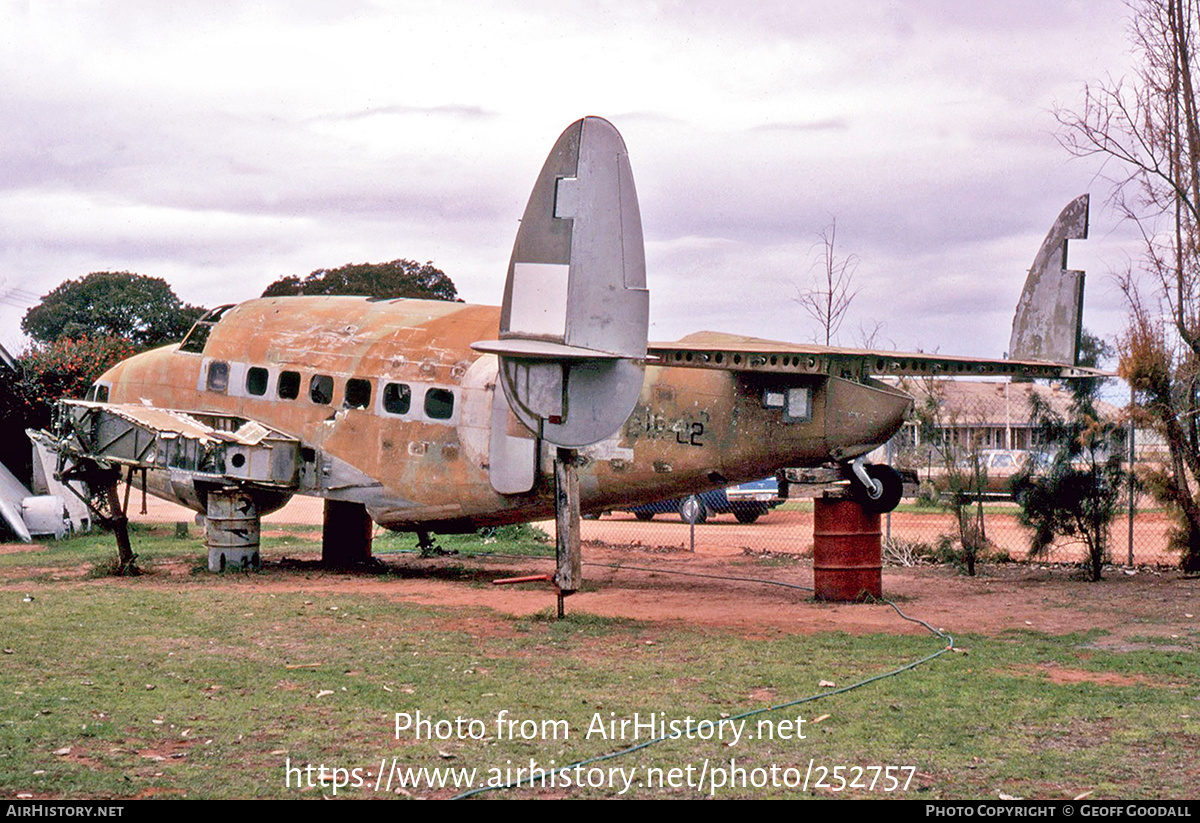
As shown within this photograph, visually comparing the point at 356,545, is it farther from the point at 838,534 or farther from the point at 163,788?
the point at 163,788

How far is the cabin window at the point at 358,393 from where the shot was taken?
742 inches

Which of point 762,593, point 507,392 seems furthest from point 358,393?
point 762,593

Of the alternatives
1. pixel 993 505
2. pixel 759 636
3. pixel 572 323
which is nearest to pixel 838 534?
pixel 759 636

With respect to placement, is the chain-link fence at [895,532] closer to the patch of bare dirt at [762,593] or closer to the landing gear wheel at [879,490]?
the landing gear wheel at [879,490]

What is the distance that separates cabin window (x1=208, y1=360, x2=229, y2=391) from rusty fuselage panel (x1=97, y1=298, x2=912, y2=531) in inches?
1.3

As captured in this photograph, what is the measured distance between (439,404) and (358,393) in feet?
5.45

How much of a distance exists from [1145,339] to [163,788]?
17651 millimetres

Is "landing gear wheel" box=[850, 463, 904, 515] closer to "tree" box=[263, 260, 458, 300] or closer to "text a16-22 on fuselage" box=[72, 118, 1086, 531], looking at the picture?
"text a16-22 on fuselage" box=[72, 118, 1086, 531]

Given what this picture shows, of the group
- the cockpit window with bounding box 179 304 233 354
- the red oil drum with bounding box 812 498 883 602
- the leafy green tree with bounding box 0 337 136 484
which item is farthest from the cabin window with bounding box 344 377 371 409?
the leafy green tree with bounding box 0 337 136 484

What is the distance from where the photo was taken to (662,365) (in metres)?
15.3

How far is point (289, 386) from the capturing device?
771 inches

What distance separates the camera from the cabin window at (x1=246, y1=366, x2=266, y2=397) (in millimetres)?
19828

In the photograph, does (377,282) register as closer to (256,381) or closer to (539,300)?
(256,381)

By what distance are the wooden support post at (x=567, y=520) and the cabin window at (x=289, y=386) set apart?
23.8 ft
